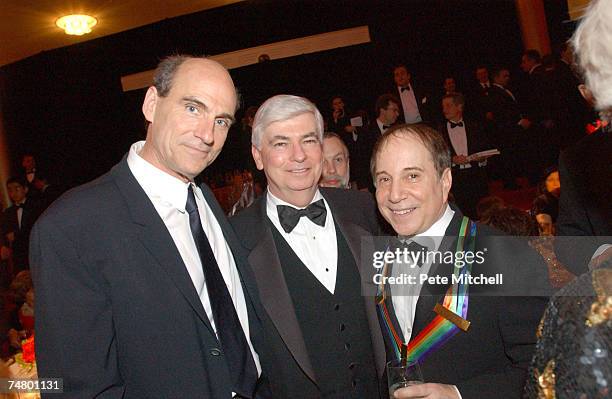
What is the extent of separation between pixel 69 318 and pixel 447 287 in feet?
4.29

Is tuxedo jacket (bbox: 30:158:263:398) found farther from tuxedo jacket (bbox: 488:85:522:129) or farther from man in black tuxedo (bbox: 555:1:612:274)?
tuxedo jacket (bbox: 488:85:522:129)

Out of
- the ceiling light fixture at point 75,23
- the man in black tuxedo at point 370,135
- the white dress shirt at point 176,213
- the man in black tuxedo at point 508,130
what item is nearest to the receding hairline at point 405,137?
the white dress shirt at point 176,213

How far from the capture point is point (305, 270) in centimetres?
243

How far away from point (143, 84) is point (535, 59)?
897cm

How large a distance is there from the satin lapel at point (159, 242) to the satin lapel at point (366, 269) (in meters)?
0.81

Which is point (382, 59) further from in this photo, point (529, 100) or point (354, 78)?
point (529, 100)

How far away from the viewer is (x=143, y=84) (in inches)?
509

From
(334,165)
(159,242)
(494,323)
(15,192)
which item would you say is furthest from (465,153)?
(15,192)

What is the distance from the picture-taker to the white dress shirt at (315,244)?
2455mm

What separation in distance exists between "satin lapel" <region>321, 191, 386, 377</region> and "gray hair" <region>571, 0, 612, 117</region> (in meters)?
1.56

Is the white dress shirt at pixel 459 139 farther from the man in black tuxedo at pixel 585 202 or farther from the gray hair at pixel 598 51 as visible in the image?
the gray hair at pixel 598 51

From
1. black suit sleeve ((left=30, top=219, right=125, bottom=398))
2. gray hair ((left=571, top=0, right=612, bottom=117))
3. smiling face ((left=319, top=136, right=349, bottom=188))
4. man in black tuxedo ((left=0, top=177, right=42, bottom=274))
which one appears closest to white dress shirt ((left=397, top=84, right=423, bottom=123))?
smiling face ((left=319, top=136, right=349, bottom=188))

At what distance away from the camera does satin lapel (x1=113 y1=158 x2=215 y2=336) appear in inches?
71.4

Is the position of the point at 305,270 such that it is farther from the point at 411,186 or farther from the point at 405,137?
the point at 405,137
